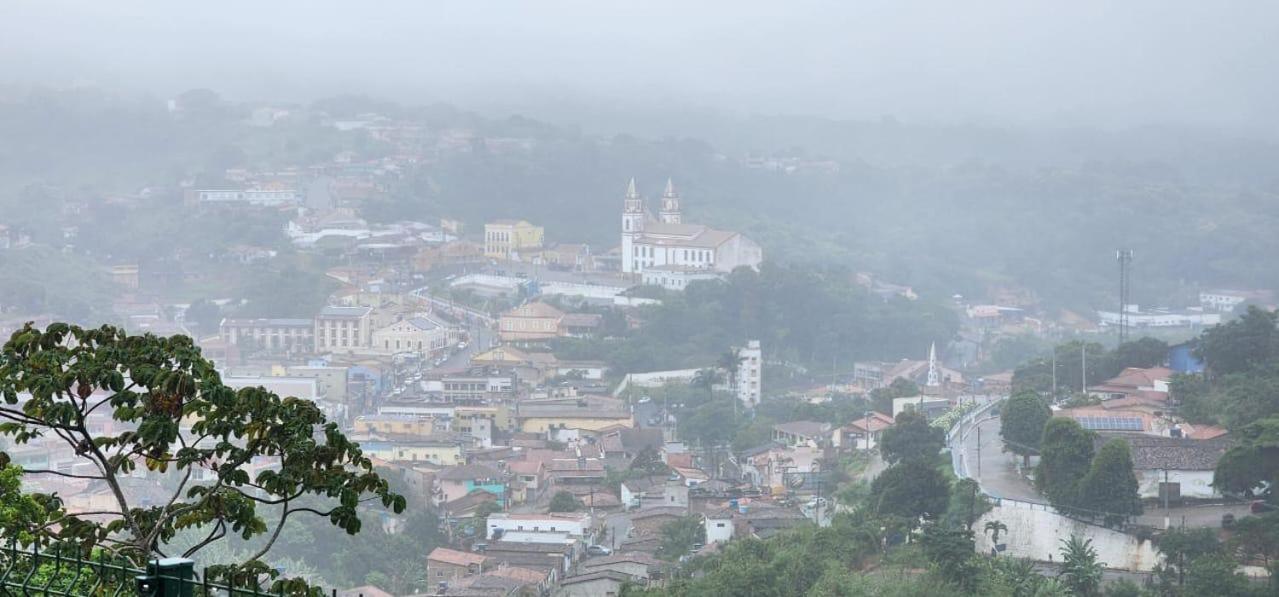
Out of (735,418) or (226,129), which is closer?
(735,418)

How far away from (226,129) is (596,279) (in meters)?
15.7

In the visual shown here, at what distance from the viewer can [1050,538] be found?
33.8 ft

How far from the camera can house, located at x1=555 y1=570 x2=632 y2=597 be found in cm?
1036

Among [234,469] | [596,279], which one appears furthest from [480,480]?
[596,279]

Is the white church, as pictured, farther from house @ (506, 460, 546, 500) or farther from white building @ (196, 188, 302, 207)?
house @ (506, 460, 546, 500)

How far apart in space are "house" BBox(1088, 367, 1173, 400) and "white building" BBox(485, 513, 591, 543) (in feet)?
14.8

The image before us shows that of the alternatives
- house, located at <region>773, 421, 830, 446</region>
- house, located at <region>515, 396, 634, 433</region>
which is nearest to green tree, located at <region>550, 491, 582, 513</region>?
house, located at <region>773, 421, 830, 446</region>

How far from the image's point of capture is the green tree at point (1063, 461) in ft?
34.7

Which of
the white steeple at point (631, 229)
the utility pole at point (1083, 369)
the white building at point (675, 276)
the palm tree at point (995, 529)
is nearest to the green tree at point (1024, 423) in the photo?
the palm tree at point (995, 529)

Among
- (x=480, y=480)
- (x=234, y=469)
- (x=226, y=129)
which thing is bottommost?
(x=480, y=480)

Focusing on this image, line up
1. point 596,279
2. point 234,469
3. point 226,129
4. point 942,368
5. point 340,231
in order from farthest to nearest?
1. point 226,129
2. point 340,231
3. point 596,279
4. point 942,368
5. point 234,469

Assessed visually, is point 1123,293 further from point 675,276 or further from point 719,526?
point 719,526

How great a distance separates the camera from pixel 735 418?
1798 centimetres

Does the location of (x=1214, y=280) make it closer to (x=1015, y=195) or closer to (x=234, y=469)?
(x=1015, y=195)
